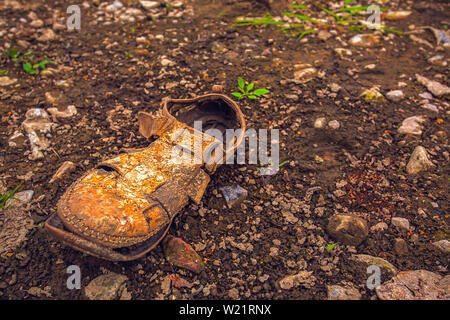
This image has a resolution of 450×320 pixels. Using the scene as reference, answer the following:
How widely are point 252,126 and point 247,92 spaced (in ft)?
1.20

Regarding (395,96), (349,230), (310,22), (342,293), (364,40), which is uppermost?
(310,22)

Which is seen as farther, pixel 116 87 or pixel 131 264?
pixel 116 87

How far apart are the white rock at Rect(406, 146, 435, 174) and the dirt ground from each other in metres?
0.04

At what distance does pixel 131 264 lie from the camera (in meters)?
2.03

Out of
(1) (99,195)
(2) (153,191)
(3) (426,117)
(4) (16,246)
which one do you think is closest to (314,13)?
(3) (426,117)

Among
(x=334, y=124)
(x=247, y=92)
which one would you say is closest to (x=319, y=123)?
(x=334, y=124)

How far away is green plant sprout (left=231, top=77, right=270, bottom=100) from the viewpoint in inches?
116

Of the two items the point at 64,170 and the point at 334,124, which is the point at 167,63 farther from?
the point at 334,124

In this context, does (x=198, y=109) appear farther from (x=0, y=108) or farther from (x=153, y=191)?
(x=0, y=108)

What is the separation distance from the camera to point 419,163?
2.57 meters

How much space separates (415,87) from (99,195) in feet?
9.75

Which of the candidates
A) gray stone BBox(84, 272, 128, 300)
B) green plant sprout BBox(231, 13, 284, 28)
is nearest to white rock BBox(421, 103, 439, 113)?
green plant sprout BBox(231, 13, 284, 28)

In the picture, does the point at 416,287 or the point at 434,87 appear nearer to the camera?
the point at 416,287

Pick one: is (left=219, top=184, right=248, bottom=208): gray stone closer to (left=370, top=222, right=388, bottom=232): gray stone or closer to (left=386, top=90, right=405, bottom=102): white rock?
(left=370, top=222, right=388, bottom=232): gray stone
